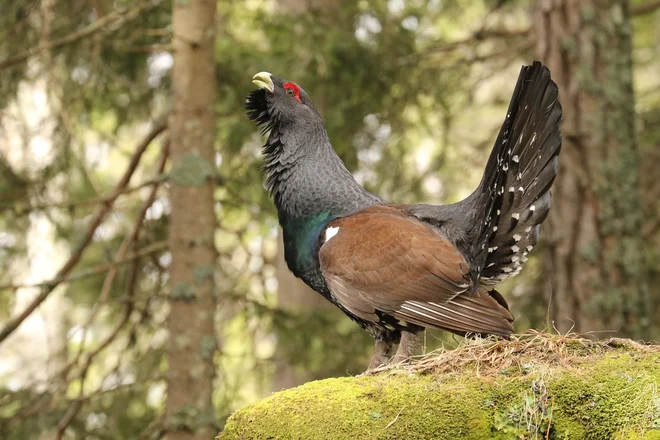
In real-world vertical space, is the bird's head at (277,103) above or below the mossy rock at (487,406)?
above

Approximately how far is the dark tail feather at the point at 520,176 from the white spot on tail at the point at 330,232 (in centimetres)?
93

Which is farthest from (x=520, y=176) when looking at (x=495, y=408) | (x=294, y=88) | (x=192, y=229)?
(x=192, y=229)

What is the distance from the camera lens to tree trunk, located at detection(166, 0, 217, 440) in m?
6.76

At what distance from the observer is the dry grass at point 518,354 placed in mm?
3744

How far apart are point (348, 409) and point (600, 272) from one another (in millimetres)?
4357

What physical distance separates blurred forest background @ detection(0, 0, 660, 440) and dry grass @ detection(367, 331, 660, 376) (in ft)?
7.79

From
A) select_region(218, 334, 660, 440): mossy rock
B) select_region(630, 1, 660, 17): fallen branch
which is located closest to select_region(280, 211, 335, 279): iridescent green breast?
select_region(218, 334, 660, 440): mossy rock

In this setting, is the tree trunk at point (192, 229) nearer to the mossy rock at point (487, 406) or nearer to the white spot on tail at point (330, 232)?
the white spot on tail at point (330, 232)

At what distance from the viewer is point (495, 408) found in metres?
3.51

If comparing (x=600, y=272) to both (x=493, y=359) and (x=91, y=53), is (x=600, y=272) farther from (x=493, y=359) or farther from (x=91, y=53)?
(x=91, y=53)

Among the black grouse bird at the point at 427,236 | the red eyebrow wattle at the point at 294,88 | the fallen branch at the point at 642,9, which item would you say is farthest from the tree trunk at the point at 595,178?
the red eyebrow wattle at the point at 294,88

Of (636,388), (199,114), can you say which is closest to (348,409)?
(636,388)

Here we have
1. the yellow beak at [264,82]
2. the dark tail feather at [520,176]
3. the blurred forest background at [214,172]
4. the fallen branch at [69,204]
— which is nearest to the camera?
the dark tail feather at [520,176]

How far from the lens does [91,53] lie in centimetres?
743
